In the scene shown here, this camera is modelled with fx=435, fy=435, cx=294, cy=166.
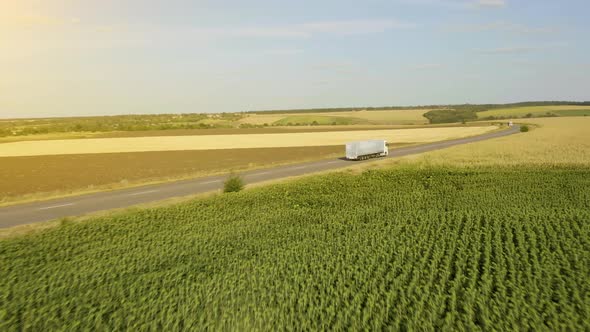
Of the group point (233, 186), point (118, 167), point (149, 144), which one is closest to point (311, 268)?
point (233, 186)

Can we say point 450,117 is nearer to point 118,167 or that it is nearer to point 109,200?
point 118,167

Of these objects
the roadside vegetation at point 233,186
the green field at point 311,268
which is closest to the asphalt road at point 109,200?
the roadside vegetation at point 233,186

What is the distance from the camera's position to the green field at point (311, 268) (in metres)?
9.73

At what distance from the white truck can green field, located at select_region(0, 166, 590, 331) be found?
26.2 metres

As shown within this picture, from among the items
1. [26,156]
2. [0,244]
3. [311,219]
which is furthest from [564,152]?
[26,156]

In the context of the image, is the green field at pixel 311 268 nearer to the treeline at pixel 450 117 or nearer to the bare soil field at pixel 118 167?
the bare soil field at pixel 118 167

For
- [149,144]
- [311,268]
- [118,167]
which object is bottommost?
[118,167]

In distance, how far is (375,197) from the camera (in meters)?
24.5

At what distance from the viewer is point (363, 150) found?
49.5 metres

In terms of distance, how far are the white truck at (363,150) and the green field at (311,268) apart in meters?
26.2

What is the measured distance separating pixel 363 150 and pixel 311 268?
3797 cm

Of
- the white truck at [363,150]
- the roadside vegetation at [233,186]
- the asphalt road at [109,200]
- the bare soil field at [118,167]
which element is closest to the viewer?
the asphalt road at [109,200]

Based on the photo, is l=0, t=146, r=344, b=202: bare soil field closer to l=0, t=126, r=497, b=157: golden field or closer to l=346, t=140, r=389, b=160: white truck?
l=346, t=140, r=389, b=160: white truck

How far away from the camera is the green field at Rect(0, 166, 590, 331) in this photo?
973cm
